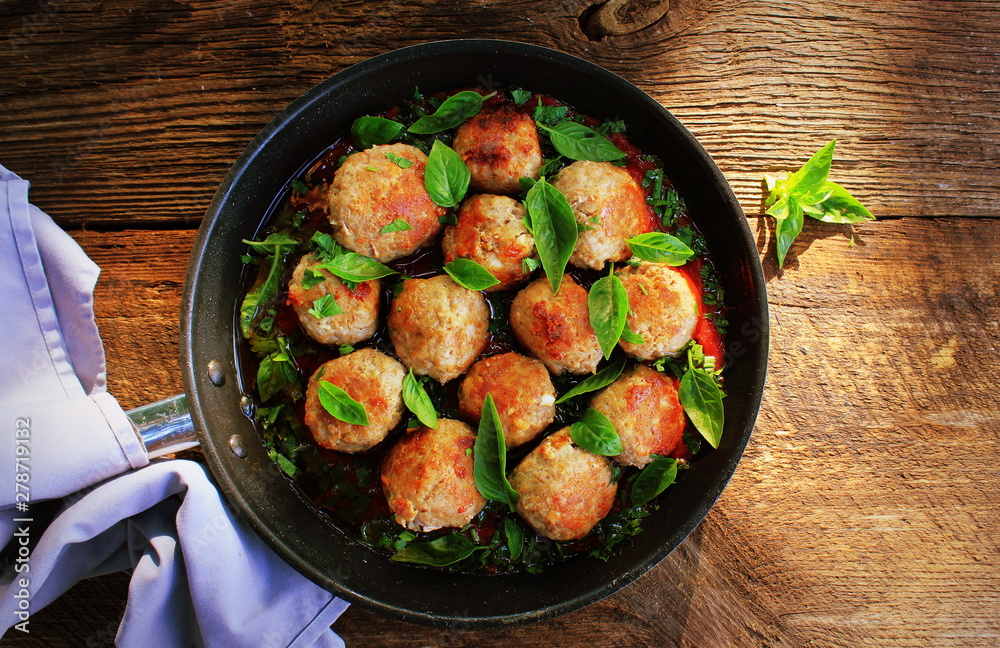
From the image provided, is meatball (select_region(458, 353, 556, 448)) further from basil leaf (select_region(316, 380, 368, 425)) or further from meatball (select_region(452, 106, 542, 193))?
meatball (select_region(452, 106, 542, 193))

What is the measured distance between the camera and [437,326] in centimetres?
193

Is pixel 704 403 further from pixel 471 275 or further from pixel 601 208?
pixel 471 275

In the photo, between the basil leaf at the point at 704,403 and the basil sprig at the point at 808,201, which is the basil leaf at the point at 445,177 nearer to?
the basil leaf at the point at 704,403

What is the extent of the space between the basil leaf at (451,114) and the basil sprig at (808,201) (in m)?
1.27

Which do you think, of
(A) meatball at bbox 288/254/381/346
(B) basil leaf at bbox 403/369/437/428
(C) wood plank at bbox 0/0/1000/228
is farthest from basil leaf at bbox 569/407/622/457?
(C) wood plank at bbox 0/0/1000/228

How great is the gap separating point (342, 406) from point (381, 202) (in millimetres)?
691

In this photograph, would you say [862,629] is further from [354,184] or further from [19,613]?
[19,613]

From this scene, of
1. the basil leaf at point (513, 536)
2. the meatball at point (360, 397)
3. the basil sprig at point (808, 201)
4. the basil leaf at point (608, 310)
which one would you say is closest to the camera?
the basil leaf at point (608, 310)

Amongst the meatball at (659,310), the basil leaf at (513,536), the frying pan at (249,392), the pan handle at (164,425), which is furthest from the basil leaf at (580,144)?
the pan handle at (164,425)

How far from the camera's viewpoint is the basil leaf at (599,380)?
6.64 feet

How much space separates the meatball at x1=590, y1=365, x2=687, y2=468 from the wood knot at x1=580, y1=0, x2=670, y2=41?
1.47 m

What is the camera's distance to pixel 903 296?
2.60 meters

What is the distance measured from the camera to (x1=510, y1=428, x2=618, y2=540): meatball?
77.7 inches

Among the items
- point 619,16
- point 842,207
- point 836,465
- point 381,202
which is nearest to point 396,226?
point 381,202
